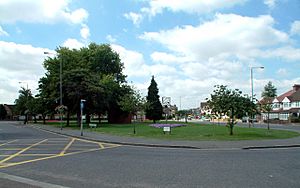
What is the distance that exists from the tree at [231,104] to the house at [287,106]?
50789 millimetres

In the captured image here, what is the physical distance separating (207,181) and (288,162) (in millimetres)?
5152

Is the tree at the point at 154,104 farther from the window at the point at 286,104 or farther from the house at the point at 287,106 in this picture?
the window at the point at 286,104

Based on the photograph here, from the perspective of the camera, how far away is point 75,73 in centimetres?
4959

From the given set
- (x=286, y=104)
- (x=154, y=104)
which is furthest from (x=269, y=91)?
(x=154, y=104)

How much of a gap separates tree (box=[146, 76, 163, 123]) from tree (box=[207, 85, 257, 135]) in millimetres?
37115

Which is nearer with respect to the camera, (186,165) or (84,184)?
(84,184)

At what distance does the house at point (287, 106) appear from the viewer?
77606 mm

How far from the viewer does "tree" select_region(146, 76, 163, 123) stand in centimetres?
6756

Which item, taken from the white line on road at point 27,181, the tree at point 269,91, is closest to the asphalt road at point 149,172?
the white line on road at point 27,181

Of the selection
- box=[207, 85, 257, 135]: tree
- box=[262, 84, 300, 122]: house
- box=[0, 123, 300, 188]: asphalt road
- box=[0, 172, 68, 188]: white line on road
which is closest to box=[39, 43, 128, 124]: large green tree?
box=[207, 85, 257, 135]: tree

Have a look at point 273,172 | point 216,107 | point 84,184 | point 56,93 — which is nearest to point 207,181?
point 273,172

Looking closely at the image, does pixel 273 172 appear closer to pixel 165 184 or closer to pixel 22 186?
pixel 165 184

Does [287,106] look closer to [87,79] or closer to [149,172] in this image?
[87,79]

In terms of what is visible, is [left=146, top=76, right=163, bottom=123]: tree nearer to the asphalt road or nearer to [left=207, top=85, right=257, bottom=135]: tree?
[left=207, top=85, right=257, bottom=135]: tree
